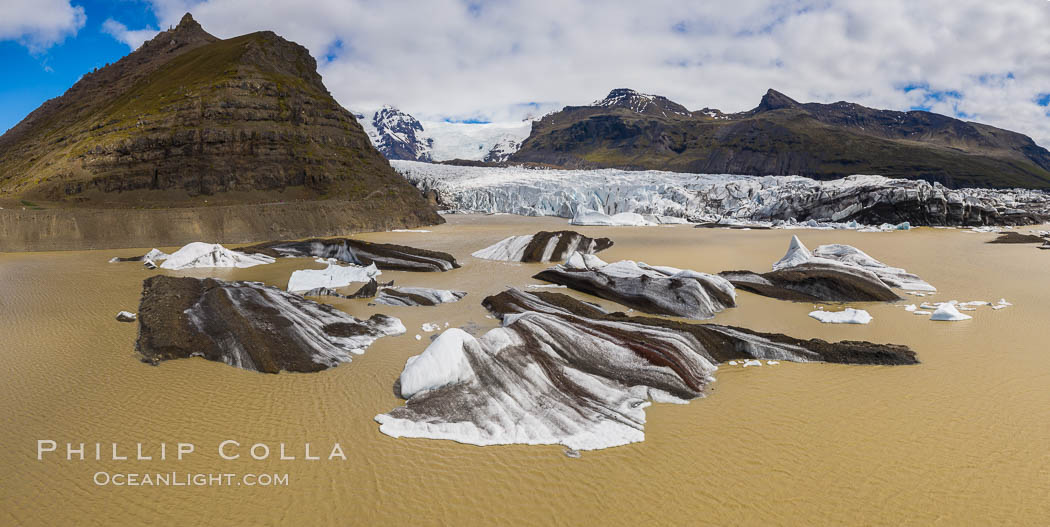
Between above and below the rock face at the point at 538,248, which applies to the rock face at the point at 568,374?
below

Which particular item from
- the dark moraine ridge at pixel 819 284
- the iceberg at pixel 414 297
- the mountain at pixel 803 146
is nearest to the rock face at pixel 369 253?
the iceberg at pixel 414 297

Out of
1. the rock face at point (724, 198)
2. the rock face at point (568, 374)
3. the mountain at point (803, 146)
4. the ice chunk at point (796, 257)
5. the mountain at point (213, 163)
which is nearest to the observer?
the rock face at point (568, 374)

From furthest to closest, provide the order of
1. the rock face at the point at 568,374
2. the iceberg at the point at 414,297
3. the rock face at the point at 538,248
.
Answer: the rock face at the point at 538,248, the iceberg at the point at 414,297, the rock face at the point at 568,374

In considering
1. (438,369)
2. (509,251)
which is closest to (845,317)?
(438,369)

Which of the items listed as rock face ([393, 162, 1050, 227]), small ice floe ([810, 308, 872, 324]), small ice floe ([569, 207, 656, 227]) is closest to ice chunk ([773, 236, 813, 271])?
small ice floe ([810, 308, 872, 324])

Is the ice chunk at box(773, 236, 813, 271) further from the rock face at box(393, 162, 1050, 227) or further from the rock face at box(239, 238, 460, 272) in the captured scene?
the rock face at box(393, 162, 1050, 227)

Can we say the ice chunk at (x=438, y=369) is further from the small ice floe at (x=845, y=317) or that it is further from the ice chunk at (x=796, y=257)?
the ice chunk at (x=796, y=257)

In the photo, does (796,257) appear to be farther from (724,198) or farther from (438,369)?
(724,198)
